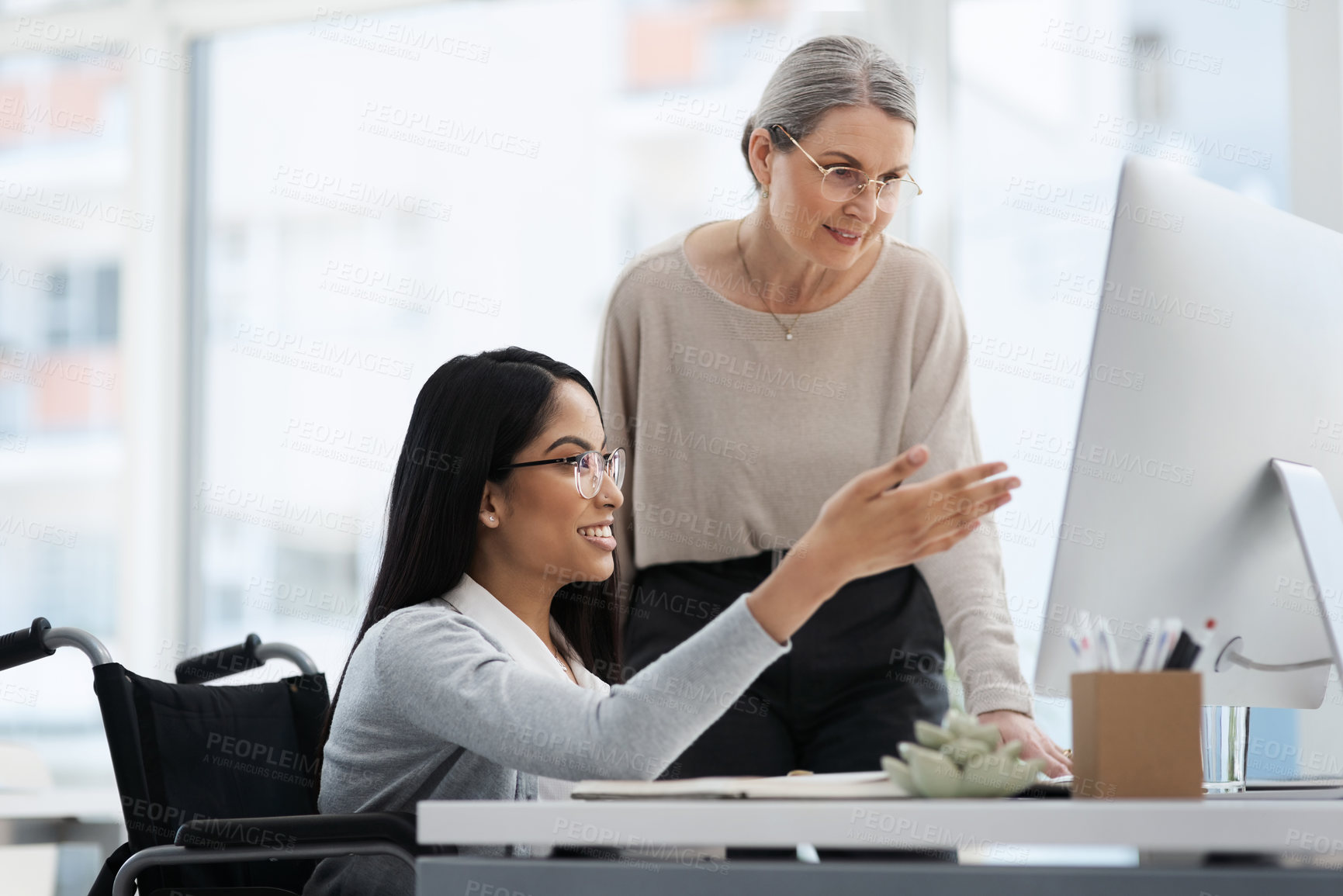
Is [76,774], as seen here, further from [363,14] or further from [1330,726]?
[1330,726]

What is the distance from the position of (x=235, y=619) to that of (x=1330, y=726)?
2.79 meters

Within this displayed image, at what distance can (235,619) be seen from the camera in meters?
3.68

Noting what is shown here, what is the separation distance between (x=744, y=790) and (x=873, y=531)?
224 mm

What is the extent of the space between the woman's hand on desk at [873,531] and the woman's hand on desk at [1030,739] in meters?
0.28

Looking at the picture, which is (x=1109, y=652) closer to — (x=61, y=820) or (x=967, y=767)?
(x=967, y=767)

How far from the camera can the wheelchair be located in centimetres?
122

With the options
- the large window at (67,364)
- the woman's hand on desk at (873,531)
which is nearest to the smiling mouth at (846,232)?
the woman's hand on desk at (873,531)

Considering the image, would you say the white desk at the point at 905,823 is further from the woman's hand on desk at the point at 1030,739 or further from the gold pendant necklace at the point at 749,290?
the gold pendant necklace at the point at 749,290

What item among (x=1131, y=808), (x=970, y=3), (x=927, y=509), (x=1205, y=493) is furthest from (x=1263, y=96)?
(x=1131, y=808)

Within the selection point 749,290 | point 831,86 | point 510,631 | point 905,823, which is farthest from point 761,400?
point 905,823

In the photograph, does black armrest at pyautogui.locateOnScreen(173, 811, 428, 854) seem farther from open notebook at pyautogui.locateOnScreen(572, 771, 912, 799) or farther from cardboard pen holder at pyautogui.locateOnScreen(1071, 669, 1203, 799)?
cardboard pen holder at pyautogui.locateOnScreen(1071, 669, 1203, 799)

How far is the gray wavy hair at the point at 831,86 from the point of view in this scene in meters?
1.71

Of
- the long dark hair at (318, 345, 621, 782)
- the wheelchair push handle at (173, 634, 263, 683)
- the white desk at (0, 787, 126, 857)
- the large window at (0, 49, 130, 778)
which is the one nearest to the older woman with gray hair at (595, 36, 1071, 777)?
the long dark hair at (318, 345, 621, 782)

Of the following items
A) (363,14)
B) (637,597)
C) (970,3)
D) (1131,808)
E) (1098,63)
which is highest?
(363,14)
